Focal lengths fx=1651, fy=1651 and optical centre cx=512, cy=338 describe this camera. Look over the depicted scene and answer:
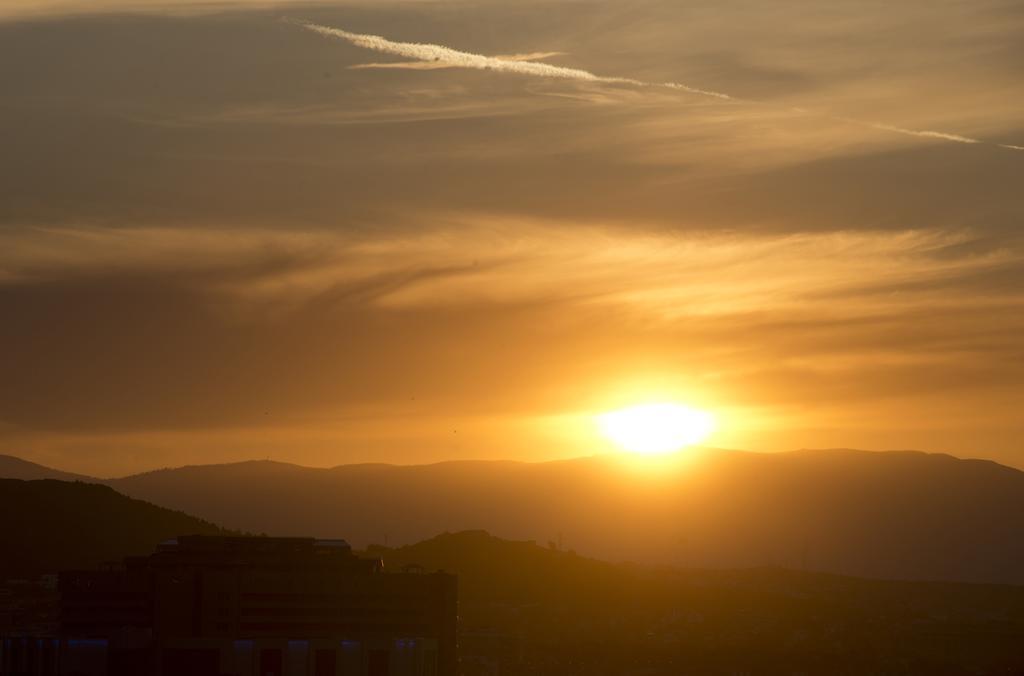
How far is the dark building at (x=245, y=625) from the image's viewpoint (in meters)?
181

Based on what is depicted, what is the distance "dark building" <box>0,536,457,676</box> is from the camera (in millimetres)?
180625

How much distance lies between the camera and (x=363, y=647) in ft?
595

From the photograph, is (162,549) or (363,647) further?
(162,549)

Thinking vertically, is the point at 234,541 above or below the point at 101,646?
above

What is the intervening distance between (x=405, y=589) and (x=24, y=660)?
42655 mm

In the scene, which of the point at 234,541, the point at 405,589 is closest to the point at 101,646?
the point at 234,541

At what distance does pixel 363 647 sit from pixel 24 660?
123 ft

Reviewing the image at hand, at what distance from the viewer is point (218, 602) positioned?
7239 inches

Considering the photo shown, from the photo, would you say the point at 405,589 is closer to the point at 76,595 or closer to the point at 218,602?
the point at 218,602

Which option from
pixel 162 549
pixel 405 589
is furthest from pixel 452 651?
pixel 162 549

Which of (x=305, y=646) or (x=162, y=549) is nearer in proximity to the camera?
(x=305, y=646)

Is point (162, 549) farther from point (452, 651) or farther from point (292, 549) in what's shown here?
point (452, 651)

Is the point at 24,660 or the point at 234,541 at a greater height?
the point at 234,541

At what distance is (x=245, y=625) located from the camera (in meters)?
184
